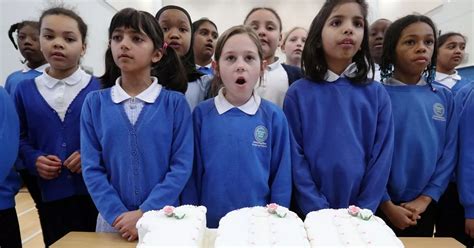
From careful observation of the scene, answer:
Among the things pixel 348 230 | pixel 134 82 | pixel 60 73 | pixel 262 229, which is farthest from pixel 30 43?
pixel 348 230

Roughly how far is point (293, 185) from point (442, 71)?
2182mm

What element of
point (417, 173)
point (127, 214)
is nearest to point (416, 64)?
point (417, 173)

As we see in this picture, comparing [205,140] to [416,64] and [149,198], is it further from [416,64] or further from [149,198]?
[416,64]

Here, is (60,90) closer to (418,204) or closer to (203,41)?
(203,41)

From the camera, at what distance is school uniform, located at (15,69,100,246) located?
6.10ft

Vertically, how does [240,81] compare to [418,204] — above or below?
above

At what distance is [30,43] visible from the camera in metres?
2.67

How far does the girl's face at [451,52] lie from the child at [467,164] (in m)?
1.32

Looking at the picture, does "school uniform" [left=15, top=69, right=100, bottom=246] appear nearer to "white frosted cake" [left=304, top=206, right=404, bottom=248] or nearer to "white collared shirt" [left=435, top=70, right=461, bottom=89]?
"white frosted cake" [left=304, top=206, right=404, bottom=248]

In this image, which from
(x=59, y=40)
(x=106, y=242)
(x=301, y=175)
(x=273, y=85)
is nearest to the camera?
(x=106, y=242)

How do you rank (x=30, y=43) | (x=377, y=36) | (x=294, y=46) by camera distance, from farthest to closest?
(x=294, y=46) → (x=30, y=43) → (x=377, y=36)

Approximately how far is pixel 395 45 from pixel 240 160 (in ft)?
3.42

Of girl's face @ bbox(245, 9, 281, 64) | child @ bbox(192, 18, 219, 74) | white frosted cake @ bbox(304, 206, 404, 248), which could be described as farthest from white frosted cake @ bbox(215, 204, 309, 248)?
child @ bbox(192, 18, 219, 74)

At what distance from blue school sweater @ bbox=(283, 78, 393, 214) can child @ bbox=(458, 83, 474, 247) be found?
1.45ft
